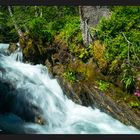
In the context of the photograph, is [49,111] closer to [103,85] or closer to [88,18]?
[103,85]

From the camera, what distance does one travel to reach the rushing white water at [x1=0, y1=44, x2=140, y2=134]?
19.5ft

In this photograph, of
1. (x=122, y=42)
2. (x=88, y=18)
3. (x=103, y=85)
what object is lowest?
(x=103, y=85)

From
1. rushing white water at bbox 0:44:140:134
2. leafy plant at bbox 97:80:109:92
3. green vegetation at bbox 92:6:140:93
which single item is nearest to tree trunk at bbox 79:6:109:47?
green vegetation at bbox 92:6:140:93

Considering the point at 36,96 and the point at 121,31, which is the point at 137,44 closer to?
the point at 121,31

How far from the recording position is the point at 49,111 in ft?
20.9

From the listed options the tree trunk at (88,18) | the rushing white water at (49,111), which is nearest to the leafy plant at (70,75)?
the rushing white water at (49,111)

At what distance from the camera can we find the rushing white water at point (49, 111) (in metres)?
5.96

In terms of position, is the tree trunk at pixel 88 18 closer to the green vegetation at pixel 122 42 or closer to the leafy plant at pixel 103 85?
the green vegetation at pixel 122 42

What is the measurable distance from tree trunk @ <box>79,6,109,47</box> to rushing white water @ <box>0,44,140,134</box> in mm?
994

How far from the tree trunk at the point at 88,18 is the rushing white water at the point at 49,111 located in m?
0.99

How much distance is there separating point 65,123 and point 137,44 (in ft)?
6.18

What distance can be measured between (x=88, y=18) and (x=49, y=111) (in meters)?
1.87

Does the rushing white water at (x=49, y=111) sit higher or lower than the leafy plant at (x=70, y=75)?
lower

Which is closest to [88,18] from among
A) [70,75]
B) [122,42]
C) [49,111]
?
[122,42]
